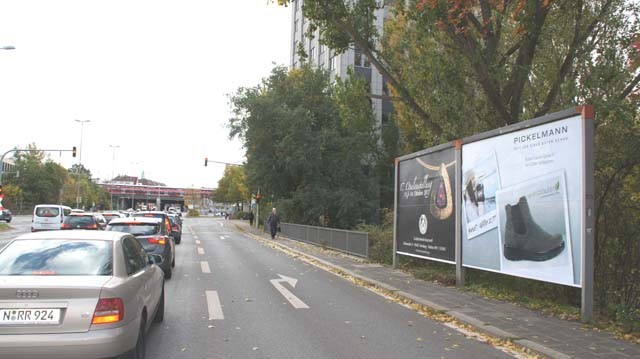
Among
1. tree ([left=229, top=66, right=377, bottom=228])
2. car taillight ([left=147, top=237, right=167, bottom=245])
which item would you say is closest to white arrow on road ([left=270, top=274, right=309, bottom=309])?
car taillight ([left=147, top=237, right=167, bottom=245])

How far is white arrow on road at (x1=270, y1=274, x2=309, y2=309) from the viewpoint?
9.19m

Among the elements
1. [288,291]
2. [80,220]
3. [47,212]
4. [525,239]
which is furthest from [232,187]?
[525,239]

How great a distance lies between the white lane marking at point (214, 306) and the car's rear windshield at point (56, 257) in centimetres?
284

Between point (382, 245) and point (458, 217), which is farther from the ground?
point (458, 217)

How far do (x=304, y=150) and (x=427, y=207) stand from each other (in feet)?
70.1

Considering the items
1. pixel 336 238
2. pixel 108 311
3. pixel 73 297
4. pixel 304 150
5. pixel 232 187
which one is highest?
pixel 304 150

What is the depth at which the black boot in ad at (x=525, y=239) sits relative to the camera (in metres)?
8.34

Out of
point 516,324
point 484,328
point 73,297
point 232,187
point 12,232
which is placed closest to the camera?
point 73,297

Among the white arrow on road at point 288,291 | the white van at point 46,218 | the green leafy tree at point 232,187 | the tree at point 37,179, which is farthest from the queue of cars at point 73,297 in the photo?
the tree at point 37,179

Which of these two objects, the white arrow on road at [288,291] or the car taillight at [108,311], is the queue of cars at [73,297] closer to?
the car taillight at [108,311]

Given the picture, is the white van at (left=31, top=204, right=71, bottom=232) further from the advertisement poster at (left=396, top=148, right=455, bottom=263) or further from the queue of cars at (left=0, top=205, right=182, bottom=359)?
the queue of cars at (left=0, top=205, right=182, bottom=359)

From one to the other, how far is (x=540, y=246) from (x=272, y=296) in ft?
16.2

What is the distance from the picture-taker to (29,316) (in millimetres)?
4391

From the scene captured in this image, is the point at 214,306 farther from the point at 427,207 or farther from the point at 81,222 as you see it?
the point at 81,222
